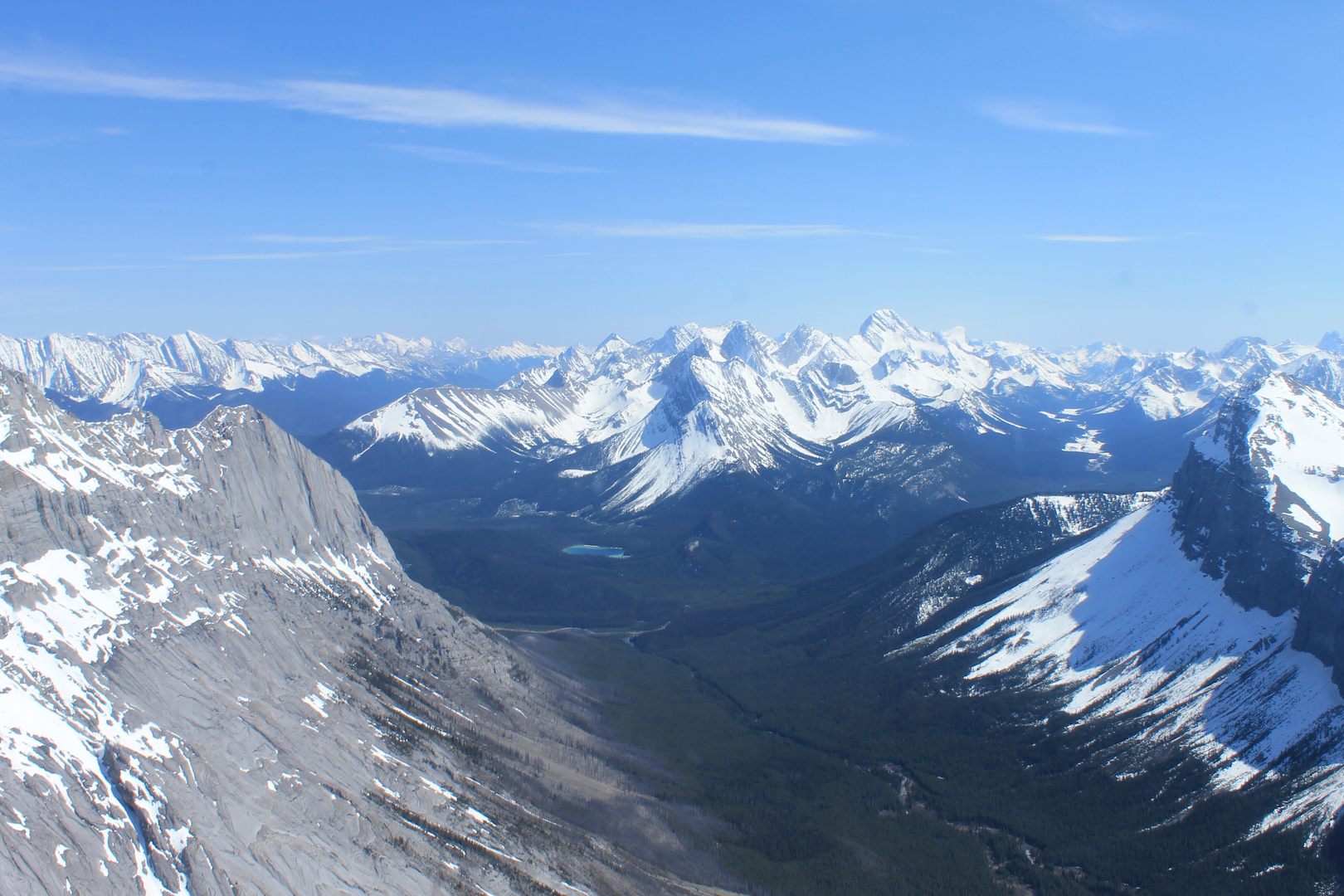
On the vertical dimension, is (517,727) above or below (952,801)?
above

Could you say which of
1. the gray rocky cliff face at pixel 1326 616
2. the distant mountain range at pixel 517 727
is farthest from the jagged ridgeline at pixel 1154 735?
the distant mountain range at pixel 517 727

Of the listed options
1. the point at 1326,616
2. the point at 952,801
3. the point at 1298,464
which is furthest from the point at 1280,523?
the point at 952,801

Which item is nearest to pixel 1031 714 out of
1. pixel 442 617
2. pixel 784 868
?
pixel 784 868

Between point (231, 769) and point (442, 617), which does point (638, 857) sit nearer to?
point (231, 769)

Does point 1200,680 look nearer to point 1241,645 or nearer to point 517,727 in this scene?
point 1241,645

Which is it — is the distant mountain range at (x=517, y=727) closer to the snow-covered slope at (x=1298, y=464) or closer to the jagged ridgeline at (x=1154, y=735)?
the jagged ridgeline at (x=1154, y=735)
